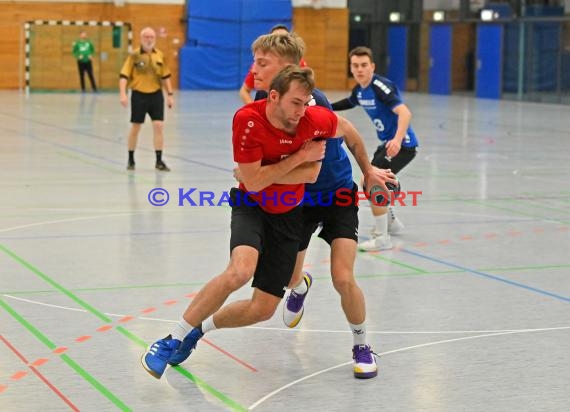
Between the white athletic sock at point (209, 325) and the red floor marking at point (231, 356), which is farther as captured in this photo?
the red floor marking at point (231, 356)

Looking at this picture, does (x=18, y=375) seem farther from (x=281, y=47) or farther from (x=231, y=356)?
(x=281, y=47)

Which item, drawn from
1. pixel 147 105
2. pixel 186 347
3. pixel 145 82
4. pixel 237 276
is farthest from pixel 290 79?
pixel 145 82

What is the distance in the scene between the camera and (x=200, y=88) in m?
41.2

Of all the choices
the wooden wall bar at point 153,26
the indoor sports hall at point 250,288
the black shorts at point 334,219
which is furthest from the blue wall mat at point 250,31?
the black shorts at point 334,219

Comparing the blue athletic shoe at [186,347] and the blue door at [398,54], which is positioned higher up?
the blue door at [398,54]

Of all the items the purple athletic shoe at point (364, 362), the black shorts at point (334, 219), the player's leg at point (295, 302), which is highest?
the black shorts at point (334, 219)

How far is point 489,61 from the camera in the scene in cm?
3834

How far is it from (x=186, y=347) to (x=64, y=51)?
33.2 meters

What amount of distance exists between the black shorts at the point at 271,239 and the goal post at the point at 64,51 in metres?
32.7

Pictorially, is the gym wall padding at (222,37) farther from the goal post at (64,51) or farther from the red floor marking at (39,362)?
the red floor marking at (39,362)

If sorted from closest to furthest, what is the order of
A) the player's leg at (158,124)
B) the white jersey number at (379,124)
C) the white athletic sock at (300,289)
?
the white athletic sock at (300,289)
the white jersey number at (379,124)
the player's leg at (158,124)

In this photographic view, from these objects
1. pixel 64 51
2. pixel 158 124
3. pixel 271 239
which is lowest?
pixel 271 239

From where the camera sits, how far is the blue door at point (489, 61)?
124 feet

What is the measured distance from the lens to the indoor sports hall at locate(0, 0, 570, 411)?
18.6 ft
